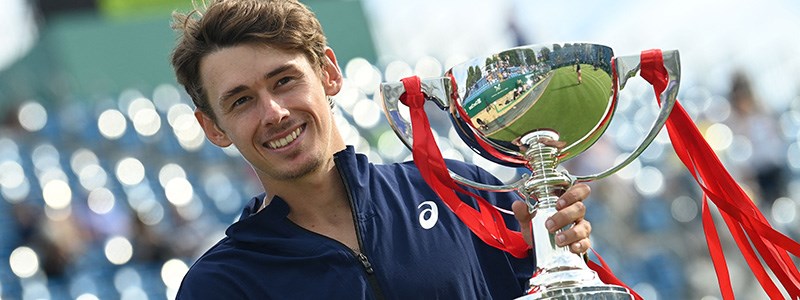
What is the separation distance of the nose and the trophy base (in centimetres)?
43

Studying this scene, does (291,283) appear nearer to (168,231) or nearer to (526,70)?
(526,70)

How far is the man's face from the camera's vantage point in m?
1.75

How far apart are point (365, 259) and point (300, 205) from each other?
0.54 ft

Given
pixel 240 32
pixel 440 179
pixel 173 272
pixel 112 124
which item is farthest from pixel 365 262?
pixel 112 124

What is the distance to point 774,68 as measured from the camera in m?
7.49

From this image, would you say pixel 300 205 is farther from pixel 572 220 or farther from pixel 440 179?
pixel 572 220

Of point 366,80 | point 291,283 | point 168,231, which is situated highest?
point 366,80

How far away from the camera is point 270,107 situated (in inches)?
68.5

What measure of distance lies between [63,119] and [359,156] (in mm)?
5516

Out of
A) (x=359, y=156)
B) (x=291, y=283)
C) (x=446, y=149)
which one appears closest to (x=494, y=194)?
(x=359, y=156)

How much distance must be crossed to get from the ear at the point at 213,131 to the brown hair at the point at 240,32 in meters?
0.02

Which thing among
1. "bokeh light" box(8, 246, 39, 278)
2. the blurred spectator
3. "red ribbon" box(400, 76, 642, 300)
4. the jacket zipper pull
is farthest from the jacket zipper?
the blurred spectator

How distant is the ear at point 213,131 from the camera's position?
73.7 inches

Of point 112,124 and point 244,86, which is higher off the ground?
point 112,124
